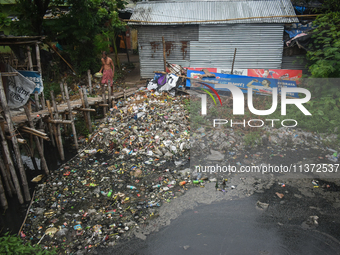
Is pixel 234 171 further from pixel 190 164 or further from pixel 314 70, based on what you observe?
pixel 314 70

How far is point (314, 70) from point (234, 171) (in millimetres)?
5567

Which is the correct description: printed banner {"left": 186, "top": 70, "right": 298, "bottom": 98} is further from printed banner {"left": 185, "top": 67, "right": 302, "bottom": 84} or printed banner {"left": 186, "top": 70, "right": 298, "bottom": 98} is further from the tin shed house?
the tin shed house

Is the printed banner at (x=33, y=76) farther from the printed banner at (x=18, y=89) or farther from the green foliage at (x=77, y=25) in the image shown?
the green foliage at (x=77, y=25)

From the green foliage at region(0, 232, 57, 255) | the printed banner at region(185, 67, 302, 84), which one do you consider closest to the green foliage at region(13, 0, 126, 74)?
the printed banner at region(185, 67, 302, 84)

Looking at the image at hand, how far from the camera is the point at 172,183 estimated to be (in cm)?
652

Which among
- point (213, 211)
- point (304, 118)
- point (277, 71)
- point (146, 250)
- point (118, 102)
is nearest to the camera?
point (146, 250)

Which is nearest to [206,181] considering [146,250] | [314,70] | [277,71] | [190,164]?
[190,164]

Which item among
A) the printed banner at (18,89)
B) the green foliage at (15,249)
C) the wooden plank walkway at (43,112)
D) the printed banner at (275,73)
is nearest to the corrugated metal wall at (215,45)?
the printed banner at (275,73)

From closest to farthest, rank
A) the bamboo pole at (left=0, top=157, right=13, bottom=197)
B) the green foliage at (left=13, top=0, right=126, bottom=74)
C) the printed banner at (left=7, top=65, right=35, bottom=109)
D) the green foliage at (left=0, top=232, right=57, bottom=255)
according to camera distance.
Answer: the green foliage at (left=0, top=232, right=57, bottom=255)
the bamboo pole at (left=0, top=157, right=13, bottom=197)
the printed banner at (left=7, top=65, right=35, bottom=109)
the green foliage at (left=13, top=0, right=126, bottom=74)

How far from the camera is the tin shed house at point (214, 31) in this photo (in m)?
11.5

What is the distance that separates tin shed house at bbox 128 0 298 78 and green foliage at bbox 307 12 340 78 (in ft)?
4.66

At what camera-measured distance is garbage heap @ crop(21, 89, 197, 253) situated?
515cm

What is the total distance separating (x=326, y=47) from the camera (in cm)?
969

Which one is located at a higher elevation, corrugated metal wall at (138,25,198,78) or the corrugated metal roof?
the corrugated metal roof
